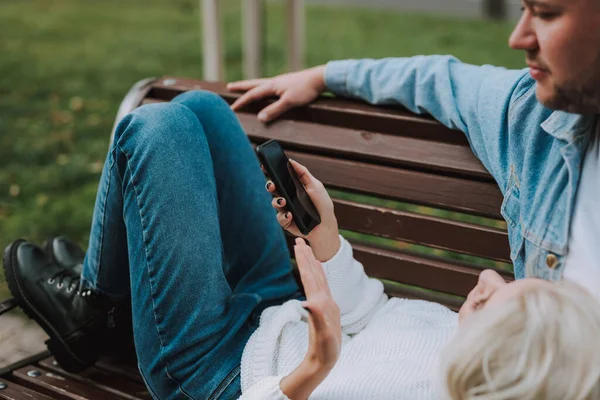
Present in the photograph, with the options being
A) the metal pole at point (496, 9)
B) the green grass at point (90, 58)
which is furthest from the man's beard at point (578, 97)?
the metal pole at point (496, 9)

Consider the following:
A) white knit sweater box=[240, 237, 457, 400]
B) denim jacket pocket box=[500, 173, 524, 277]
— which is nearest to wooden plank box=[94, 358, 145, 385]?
white knit sweater box=[240, 237, 457, 400]

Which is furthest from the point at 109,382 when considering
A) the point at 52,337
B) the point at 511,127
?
the point at 511,127

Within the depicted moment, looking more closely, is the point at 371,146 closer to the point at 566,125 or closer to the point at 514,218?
the point at 514,218

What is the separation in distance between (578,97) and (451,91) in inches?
27.3

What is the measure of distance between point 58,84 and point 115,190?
5404 millimetres

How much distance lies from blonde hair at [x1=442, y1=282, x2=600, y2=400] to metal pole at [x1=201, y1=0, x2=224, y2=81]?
3.57 metres

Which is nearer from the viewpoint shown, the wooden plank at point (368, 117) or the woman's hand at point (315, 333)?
the woman's hand at point (315, 333)

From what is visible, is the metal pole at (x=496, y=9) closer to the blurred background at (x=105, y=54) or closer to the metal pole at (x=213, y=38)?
the blurred background at (x=105, y=54)

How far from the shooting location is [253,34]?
613 centimetres

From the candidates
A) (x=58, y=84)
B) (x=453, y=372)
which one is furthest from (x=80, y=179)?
(x=453, y=372)

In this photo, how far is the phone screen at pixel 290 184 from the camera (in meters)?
2.35

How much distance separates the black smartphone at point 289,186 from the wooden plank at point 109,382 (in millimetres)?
778

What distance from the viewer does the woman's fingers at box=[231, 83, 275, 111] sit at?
2930 mm

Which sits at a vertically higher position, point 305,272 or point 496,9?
point 305,272
